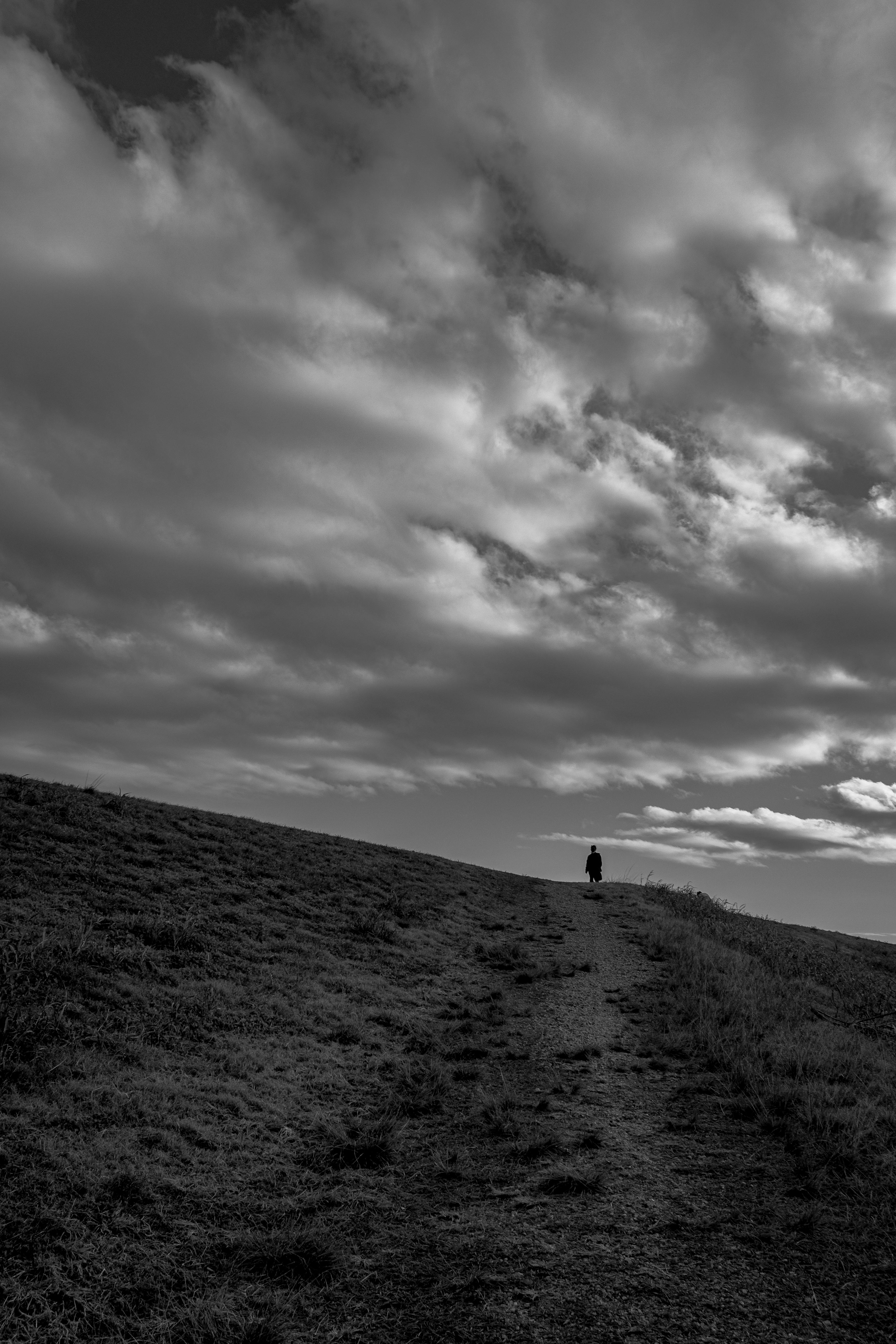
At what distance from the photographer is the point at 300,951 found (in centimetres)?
1756

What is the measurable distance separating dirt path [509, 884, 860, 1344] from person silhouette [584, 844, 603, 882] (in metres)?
27.4

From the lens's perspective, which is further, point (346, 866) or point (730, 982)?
point (346, 866)

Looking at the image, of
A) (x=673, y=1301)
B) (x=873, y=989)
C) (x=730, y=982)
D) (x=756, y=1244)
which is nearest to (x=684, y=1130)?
(x=756, y=1244)

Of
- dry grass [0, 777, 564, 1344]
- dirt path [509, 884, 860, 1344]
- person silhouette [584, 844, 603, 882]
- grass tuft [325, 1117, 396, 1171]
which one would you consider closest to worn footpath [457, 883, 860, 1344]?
dirt path [509, 884, 860, 1344]

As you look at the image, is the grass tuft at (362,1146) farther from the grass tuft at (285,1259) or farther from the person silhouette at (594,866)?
the person silhouette at (594,866)

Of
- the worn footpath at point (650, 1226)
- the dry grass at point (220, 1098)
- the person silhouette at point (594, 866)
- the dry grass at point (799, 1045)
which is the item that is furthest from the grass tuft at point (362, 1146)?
the person silhouette at point (594, 866)

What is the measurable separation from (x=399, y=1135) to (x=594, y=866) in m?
31.8

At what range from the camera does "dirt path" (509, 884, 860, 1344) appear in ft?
19.6

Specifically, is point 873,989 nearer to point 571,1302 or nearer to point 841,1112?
point 841,1112

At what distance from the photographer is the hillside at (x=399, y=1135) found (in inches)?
243

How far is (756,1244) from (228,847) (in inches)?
826

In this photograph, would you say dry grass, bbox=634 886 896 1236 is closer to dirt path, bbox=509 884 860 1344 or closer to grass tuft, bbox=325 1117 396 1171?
dirt path, bbox=509 884 860 1344

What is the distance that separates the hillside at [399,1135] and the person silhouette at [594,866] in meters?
19.5

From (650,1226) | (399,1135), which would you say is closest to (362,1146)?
(399,1135)
